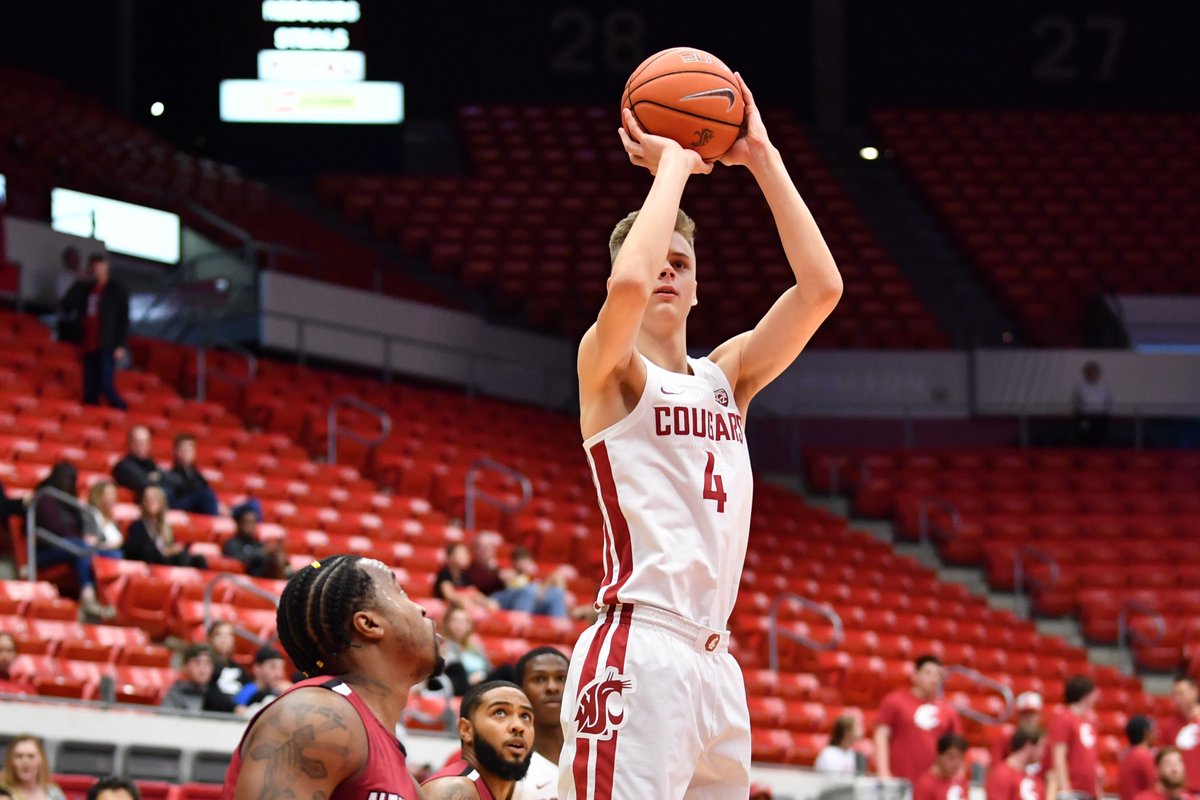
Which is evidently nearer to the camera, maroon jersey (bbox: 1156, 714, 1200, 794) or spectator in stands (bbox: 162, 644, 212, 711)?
spectator in stands (bbox: 162, 644, 212, 711)

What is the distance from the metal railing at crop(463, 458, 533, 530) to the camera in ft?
49.6

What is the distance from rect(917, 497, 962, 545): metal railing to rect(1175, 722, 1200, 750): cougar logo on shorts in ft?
22.9

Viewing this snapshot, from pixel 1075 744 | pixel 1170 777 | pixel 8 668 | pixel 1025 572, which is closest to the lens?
pixel 8 668

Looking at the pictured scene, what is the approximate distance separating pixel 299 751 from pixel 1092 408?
19077 mm

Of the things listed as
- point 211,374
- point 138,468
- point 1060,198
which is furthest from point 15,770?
point 1060,198

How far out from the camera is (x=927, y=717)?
35.8 feet

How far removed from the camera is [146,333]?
18.1 m

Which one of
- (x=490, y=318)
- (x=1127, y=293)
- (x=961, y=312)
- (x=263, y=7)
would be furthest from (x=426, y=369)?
(x=1127, y=293)

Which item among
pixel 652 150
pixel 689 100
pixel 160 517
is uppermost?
pixel 689 100

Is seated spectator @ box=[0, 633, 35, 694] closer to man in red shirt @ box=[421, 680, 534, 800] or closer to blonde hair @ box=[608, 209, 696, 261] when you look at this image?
man in red shirt @ box=[421, 680, 534, 800]

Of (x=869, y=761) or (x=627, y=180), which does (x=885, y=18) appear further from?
(x=869, y=761)

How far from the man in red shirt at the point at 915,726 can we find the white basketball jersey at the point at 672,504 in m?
7.23

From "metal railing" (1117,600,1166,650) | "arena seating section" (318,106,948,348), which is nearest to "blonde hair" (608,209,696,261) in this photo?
"metal railing" (1117,600,1166,650)

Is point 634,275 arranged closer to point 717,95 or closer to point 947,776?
point 717,95
